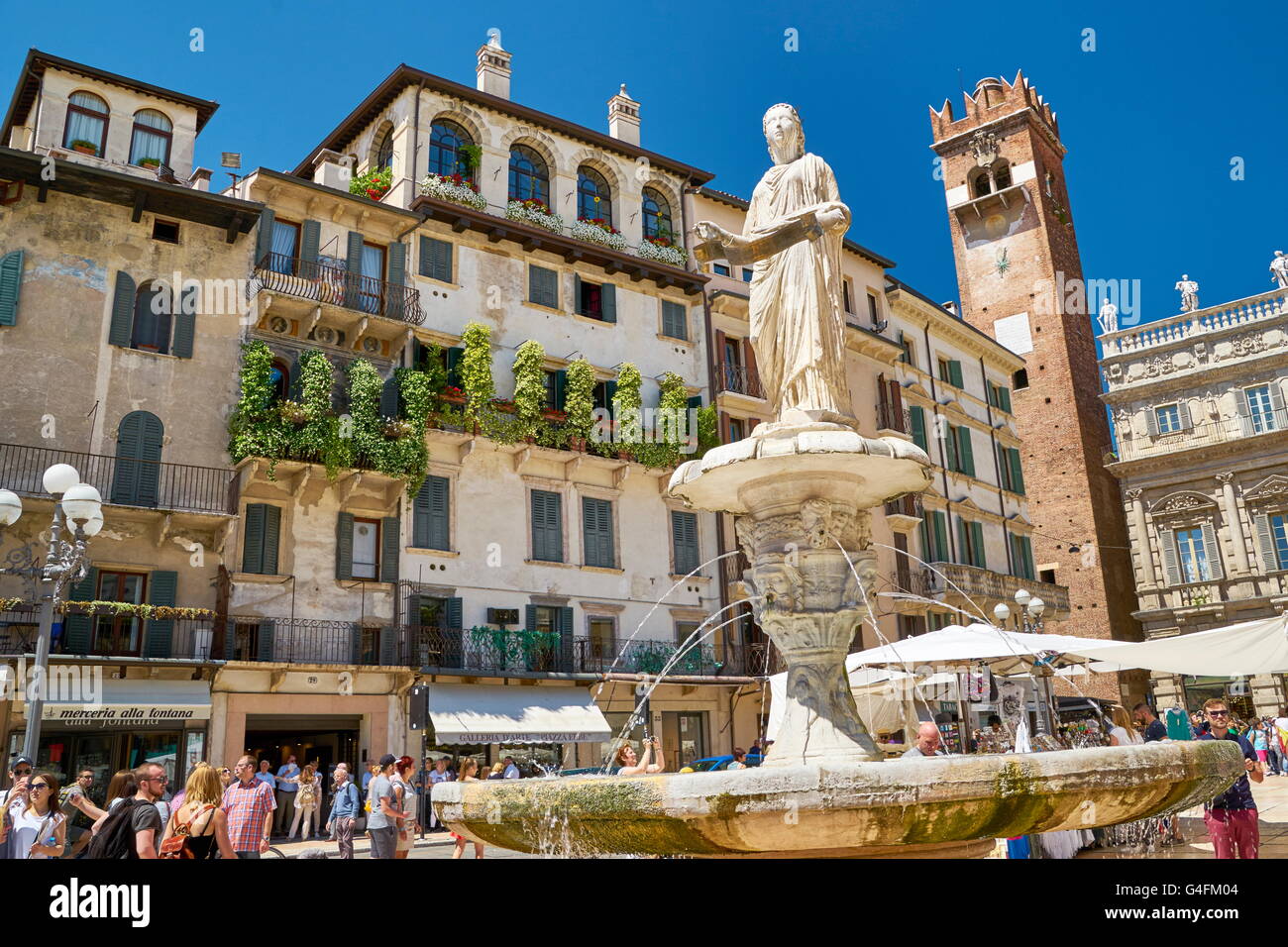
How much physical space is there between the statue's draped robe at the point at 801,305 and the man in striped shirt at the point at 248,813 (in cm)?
553

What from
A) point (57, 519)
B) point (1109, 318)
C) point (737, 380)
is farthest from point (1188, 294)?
point (57, 519)

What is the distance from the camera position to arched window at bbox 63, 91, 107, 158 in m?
23.6

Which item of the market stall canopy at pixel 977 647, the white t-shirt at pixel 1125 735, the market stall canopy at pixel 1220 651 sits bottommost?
the white t-shirt at pixel 1125 735

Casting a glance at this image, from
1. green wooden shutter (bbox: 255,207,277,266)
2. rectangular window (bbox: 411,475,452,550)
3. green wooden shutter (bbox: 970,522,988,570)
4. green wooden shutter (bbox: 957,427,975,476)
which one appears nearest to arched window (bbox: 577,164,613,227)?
green wooden shutter (bbox: 255,207,277,266)

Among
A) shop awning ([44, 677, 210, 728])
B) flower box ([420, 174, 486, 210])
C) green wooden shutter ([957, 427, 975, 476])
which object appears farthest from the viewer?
green wooden shutter ([957, 427, 975, 476])

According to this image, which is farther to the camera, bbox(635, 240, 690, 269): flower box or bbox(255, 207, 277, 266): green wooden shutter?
bbox(635, 240, 690, 269): flower box

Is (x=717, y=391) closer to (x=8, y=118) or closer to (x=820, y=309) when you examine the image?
(x=8, y=118)

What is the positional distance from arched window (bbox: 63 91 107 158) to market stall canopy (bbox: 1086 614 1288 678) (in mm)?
23306

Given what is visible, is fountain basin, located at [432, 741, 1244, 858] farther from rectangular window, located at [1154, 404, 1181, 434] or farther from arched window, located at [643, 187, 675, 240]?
rectangular window, located at [1154, 404, 1181, 434]

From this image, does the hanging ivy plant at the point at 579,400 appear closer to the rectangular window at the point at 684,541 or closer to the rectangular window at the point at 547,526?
the rectangular window at the point at 547,526

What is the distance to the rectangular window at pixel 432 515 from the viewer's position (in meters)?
25.3

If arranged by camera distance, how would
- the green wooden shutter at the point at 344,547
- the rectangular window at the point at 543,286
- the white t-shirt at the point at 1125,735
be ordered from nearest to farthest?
the white t-shirt at the point at 1125,735
the green wooden shutter at the point at 344,547
the rectangular window at the point at 543,286

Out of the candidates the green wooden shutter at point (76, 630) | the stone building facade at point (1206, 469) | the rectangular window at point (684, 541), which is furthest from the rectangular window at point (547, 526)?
the stone building facade at point (1206, 469)

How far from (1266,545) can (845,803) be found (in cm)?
4378
